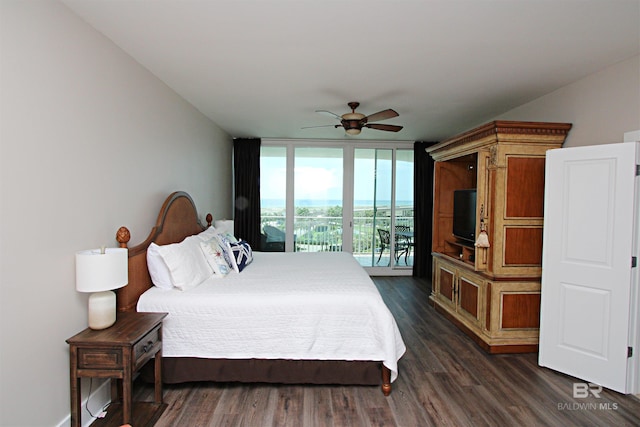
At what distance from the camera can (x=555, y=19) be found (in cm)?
208

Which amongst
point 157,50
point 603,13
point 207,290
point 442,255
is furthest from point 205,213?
point 603,13

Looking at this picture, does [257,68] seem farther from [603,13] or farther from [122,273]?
[603,13]

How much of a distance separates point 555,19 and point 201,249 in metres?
3.20

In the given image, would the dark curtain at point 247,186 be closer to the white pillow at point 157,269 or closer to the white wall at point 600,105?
the white pillow at point 157,269

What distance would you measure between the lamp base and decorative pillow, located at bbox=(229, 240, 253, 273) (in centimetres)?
136

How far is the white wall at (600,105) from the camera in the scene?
2.66 metres

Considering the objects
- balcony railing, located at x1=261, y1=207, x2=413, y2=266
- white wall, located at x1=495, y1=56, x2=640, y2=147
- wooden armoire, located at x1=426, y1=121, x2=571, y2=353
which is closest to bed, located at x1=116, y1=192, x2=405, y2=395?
wooden armoire, located at x1=426, y1=121, x2=571, y2=353

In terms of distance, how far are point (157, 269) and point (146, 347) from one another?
0.74m

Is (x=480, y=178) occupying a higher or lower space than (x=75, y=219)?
higher

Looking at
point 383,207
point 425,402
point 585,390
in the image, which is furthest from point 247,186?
point 585,390

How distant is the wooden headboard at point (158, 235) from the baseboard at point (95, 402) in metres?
0.53

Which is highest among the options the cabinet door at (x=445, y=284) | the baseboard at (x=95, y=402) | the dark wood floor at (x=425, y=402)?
the cabinet door at (x=445, y=284)

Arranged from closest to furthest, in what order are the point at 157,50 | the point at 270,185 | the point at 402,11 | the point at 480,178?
1. the point at 402,11
2. the point at 157,50
3. the point at 480,178
4. the point at 270,185

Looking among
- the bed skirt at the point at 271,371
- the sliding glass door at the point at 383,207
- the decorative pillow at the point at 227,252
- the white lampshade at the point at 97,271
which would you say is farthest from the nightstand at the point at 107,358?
the sliding glass door at the point at 383,207
